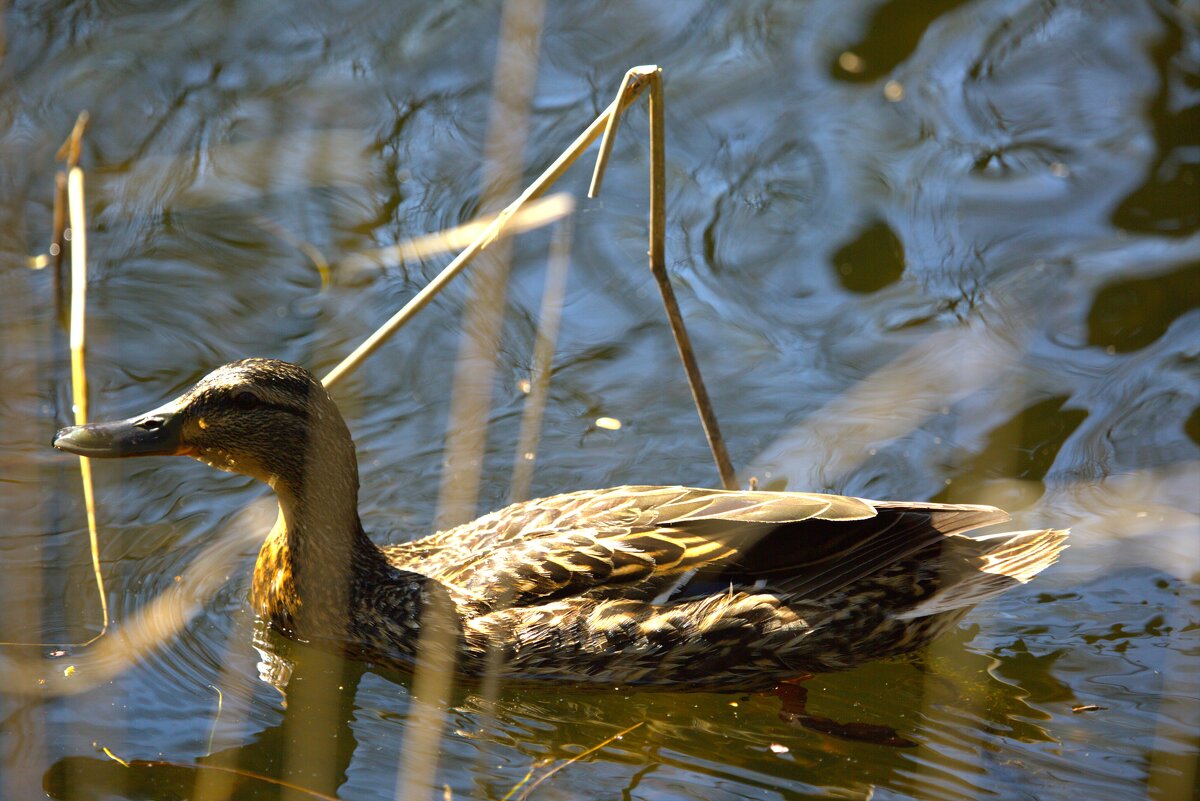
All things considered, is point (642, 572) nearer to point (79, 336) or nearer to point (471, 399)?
point (471, 399)

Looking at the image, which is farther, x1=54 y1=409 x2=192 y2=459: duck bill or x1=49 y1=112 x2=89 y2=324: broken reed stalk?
x1=49 y1=112 x2=89 y2=324: broken reed stalk

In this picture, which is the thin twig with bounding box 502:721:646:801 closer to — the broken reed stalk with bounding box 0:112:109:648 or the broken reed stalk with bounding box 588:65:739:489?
the broken reed stalk with bounding box 588:65:739:489

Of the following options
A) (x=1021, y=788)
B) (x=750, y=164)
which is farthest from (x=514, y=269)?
(x=1021, y=788)

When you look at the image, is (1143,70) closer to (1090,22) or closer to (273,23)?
(1090,22)

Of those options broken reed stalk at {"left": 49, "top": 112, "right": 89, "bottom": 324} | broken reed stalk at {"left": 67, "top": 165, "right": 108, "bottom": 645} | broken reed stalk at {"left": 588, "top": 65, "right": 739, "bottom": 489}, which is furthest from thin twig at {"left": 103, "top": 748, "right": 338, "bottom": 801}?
broken reed stalk at {"left": 49, "top": 112, "right": 89, "bottom": 324}

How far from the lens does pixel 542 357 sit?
7.26 metres

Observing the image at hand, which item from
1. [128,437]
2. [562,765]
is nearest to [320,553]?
[128,437]

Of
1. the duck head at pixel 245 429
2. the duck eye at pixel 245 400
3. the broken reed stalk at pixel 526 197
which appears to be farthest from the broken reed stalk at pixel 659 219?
the duck eye at pixel 245 400

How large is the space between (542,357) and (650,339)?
732mm

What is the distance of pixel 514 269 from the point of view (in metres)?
8.28

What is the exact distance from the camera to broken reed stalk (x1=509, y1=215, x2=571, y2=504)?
6117 mm

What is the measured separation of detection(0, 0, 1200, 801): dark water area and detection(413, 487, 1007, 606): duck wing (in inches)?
19.1

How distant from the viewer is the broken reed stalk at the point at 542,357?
612cm

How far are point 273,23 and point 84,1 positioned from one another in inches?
49.7
